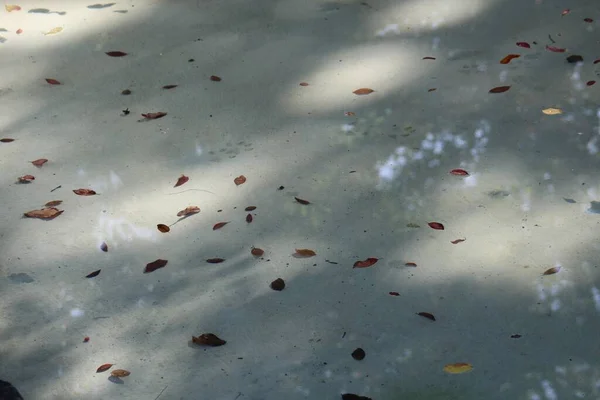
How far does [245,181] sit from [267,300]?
733mm

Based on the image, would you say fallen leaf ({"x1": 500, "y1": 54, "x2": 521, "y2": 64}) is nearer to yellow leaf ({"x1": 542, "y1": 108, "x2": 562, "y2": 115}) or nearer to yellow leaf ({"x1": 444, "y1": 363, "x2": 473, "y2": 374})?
yellow leaf ({"x1": 542, "y1": 108, "x2": 562, "y2": 115})

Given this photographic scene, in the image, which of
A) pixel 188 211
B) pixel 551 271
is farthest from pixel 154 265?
pixel 551 271

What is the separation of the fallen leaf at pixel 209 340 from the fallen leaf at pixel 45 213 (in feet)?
3.10

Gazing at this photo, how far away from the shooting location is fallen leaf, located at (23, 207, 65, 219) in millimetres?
2932

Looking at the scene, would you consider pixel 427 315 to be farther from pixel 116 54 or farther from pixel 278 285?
pixel 116 54

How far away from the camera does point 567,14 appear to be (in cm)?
404

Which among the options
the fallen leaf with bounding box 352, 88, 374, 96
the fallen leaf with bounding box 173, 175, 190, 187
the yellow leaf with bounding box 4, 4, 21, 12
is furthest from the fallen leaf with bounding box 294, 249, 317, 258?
the yellow leaf with bounding box 4, 4, 21, 12

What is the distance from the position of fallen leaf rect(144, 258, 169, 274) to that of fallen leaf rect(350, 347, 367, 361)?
81cm

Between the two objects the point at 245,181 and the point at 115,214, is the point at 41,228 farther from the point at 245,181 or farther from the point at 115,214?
the point at 245,181

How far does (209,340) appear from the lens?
2332 mm

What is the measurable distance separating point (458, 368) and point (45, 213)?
5.66 feet

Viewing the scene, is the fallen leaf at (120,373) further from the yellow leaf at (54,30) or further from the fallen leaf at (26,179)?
the yellow leaf at (54,30)

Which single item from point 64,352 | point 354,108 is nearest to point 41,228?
point 64,352

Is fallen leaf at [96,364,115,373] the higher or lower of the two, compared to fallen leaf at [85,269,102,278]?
higher
